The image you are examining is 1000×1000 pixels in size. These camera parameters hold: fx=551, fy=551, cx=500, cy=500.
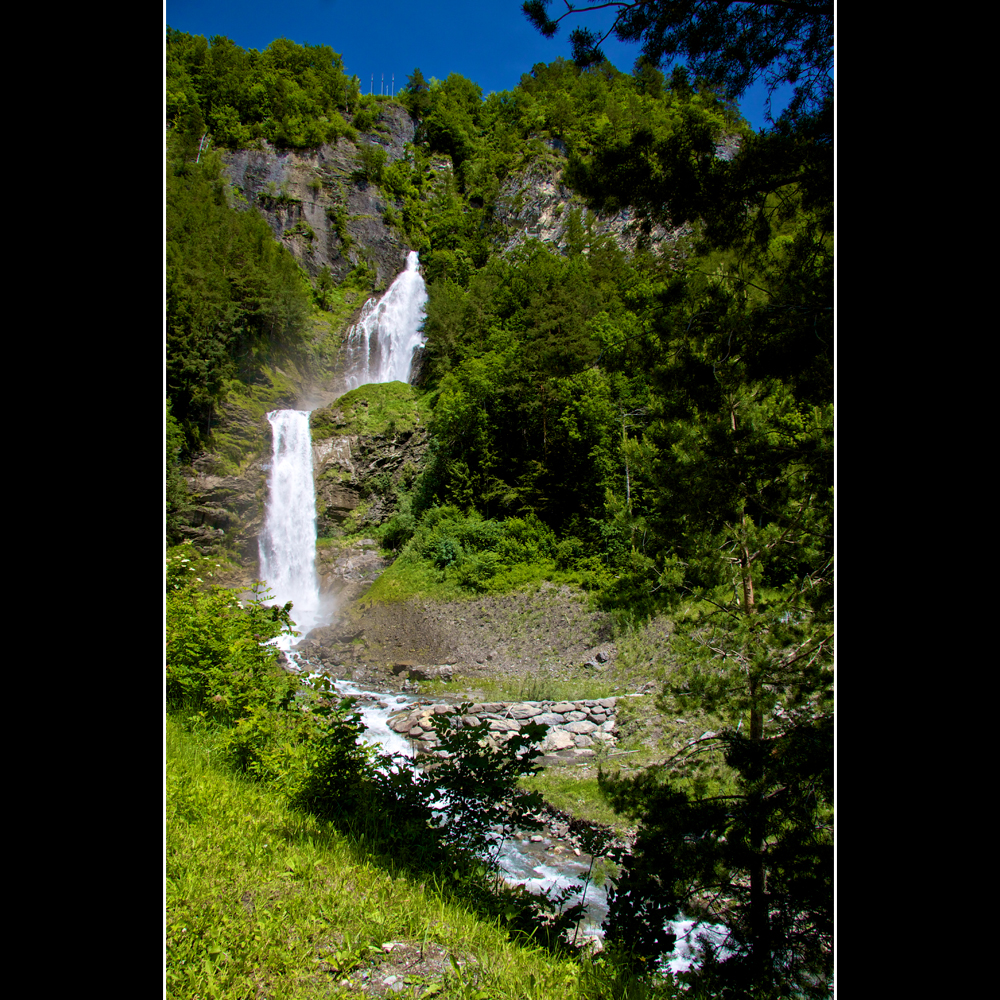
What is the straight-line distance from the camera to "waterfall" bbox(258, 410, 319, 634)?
61.3 feet

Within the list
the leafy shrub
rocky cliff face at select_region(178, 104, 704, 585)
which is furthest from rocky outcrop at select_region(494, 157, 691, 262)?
the leafy shrub

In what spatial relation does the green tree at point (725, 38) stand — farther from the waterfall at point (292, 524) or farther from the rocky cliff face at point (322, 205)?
the rocky cliff face at point (322, 205)

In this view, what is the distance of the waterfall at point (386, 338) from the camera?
28.9 metres

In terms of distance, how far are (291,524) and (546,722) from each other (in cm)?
1338

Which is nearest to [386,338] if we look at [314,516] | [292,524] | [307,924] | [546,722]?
[314,516]

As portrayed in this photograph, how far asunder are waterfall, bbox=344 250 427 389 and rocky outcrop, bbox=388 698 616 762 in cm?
2043

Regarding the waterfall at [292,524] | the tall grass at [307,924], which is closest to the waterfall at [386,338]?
the waterfall at [292,524]

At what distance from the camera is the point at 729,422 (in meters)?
3.38

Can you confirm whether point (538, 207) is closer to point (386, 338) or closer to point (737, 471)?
point (386, 338)

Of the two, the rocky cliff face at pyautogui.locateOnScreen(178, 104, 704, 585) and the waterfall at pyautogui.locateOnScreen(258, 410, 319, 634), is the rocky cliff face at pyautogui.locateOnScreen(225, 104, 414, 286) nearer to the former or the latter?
the rocky cliff face at pyautogui.locateOnScreen(178, 104, 704, 585)

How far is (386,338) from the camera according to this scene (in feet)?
97.9
